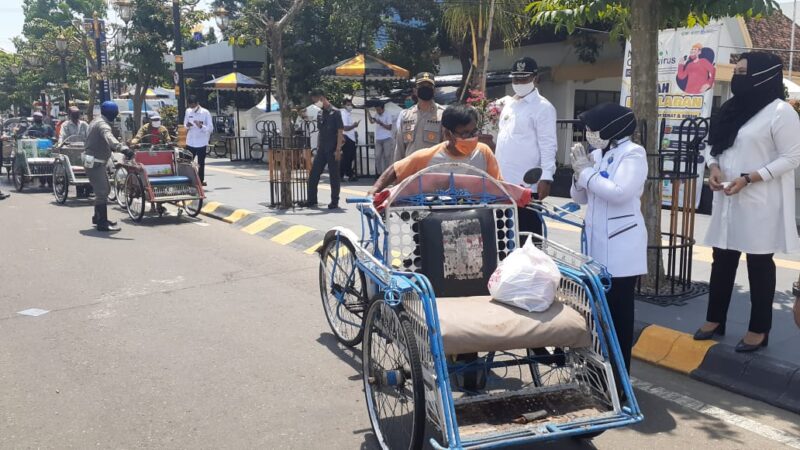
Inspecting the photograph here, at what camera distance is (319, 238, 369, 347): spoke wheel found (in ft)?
15.8

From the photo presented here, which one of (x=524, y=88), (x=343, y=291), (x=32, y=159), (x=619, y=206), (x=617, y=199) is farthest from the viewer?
(x=32, y=159)

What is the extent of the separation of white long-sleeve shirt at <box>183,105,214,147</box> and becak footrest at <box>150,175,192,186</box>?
3.11 metres

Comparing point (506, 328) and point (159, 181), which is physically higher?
point (159, 181)

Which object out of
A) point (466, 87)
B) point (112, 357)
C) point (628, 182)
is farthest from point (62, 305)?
point (466, 87)

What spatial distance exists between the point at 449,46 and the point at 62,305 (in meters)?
14.9

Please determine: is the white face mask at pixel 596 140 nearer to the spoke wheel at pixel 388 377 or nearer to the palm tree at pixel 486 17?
the spoke wheel at pixel 388 377

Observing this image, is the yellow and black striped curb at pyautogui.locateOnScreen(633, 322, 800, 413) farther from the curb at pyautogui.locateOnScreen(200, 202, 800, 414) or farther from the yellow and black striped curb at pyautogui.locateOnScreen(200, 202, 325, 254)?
the yellow and black striped curb at pyautogui.locateOnScreen(200, 202, 325, 254)

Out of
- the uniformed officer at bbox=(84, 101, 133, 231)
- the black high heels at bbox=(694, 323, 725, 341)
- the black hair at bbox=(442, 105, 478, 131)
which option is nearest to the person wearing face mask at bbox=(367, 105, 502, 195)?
the black hair at bbox=(442, 105, 478, 131)

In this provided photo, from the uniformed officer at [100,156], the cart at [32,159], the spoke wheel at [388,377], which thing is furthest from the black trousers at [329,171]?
the spoke wheel at [388,377]

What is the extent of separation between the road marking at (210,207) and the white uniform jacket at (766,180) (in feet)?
29.1

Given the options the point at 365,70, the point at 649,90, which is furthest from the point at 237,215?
the point at 649,90

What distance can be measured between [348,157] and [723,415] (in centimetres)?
1231

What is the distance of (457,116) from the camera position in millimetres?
4441

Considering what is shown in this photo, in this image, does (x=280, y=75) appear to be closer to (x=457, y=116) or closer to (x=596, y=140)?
(x=457, y=116)
